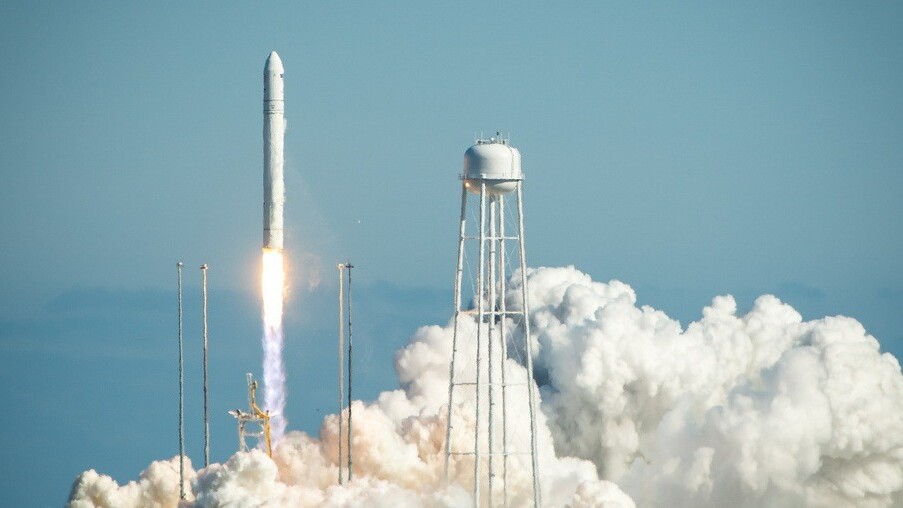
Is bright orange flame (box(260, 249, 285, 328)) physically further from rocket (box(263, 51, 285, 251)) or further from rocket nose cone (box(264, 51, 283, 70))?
rocket nose cone (box(264, 51, 283, 70))

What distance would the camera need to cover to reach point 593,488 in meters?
104

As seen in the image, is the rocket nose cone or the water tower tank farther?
the rocket nose cone

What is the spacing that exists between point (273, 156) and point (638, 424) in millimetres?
25014

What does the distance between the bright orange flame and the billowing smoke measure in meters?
5.48

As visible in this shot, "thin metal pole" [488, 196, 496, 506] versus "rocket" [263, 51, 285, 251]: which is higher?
"rocket" [263, 51, 285, 251]

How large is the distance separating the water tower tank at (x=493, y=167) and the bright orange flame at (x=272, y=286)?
9989 mm

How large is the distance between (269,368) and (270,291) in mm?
3325

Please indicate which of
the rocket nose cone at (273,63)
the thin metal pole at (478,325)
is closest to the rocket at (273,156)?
the rocket nose cone at (273,63)

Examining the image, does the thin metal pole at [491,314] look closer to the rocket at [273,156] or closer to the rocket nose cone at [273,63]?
the rocket at [273,156]

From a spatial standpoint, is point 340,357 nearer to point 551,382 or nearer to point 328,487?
point 328,487

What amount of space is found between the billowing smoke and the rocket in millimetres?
9269

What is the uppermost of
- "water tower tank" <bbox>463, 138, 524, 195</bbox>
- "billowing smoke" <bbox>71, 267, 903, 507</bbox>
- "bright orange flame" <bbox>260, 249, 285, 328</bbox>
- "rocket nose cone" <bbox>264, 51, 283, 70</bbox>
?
"rocket nose cone" <bbox>264, 51, 283, 70</bbox>

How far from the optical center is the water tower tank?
101m

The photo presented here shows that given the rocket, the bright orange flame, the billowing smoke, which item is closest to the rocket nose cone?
the rocket
